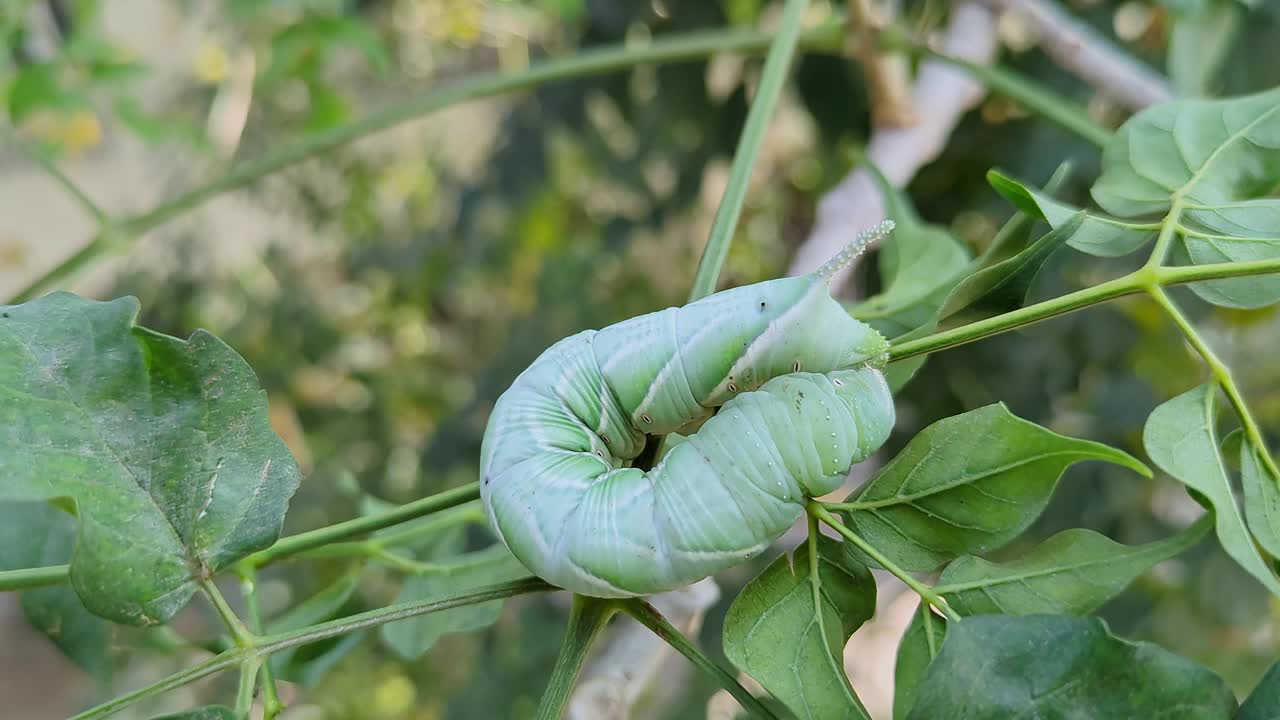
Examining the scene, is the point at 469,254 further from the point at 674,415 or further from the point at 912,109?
the point at 674,415

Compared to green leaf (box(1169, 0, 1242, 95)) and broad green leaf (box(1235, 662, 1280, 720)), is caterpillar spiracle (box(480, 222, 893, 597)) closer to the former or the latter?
broad green leaf (box(1235, 662, 1280, 720))

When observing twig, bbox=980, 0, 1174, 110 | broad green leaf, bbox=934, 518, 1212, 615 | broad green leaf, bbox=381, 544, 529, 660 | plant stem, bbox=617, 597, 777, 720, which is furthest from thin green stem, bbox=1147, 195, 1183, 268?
twig, bbox=980, 0, 1174, 110

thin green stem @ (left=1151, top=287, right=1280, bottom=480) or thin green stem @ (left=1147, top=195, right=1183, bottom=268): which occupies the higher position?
thin green stem @ (left=1147, top=195, right=1183, bottom=268)

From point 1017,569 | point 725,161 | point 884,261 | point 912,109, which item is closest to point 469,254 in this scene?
point 725,161

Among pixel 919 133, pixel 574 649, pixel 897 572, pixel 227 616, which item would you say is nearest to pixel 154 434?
pixel 227 616

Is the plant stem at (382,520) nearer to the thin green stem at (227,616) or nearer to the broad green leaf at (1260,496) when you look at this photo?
the thin green stem at (227,616)

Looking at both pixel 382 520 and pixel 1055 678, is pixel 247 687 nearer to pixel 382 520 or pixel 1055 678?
pixel 382 520
